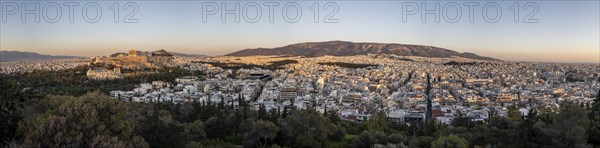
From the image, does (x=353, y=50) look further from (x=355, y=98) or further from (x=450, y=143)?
(x=450, y=143)

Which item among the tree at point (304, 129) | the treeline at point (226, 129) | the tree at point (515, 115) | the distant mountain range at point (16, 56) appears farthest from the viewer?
the distant mountain range at point (16, 56)

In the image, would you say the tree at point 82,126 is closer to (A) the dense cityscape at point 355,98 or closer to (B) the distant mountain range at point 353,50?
(A) the dense cityscape at point 355,98

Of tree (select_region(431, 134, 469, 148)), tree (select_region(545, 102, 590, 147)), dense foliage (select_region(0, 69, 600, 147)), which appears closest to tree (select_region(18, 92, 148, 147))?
dense foliage (select_region(0, 69, 600, 147))

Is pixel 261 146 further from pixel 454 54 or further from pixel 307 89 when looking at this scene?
pixel 454 54

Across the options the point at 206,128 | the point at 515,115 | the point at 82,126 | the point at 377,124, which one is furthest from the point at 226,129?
the point at 515,115

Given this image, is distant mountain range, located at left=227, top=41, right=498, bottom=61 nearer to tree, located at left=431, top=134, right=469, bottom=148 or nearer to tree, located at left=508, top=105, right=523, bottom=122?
tree, located at left=508, top=105, right=523, bottom=122

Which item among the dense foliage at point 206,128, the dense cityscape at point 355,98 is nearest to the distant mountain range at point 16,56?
the dense cityscape at point 355,98

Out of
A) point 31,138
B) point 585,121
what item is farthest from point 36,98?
point 585,121
